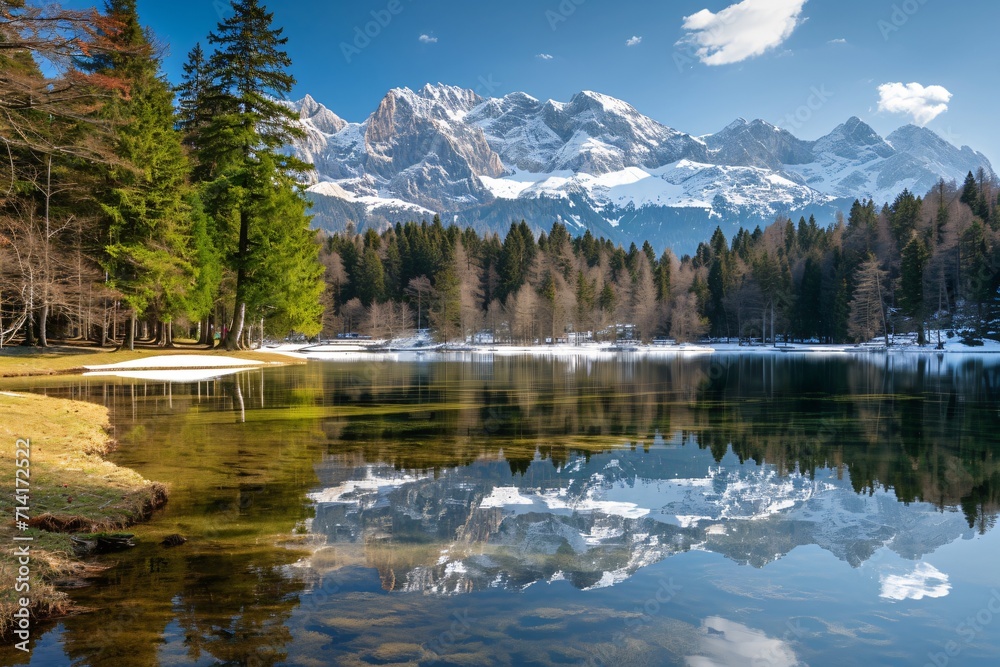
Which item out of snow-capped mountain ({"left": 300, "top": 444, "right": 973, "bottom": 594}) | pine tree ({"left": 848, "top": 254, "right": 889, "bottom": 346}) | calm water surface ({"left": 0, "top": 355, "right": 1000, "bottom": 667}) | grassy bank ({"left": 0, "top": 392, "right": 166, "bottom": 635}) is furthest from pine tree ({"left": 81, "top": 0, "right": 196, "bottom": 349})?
pine tree ({"left": 848, "top": 254, "right": 889, "bottom": 346})

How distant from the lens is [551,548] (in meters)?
7.92

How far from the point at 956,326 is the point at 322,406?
92.0 m

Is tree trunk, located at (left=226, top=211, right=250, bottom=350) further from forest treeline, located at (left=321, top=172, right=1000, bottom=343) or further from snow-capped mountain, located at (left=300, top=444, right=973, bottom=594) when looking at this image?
forest treeline, located at (left=321, top=172, right=1000, bottom=343)

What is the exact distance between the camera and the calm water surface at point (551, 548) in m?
5.45

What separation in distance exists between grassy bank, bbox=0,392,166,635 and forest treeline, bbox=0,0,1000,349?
230 inches

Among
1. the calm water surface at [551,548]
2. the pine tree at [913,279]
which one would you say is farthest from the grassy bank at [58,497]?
the pine tree at [913,279]

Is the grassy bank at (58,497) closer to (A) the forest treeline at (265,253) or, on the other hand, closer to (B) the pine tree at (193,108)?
(A) the forest treeline at (265,253)

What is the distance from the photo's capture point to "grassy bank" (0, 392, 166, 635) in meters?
6.03

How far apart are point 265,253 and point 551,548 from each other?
39.2 metres

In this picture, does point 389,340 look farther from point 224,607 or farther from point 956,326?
point 224,607

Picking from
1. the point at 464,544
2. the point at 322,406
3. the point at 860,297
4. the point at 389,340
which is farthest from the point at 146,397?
the point at 860,297

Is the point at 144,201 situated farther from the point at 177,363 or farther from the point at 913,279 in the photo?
the point at 913,279

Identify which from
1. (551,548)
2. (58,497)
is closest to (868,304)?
(551,548)

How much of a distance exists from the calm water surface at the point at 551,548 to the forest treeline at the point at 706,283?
8397 cm
